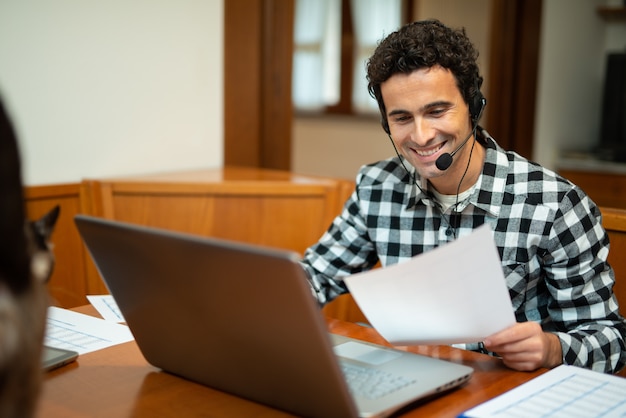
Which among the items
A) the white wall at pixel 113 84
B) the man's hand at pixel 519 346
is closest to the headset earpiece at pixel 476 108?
the man's hand at pixel 519 346

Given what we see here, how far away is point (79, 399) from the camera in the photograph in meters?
0.92

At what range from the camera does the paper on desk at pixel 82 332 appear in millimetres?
1129

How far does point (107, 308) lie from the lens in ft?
4.37

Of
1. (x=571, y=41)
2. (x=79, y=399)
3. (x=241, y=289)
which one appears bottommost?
(x=79, y=399)

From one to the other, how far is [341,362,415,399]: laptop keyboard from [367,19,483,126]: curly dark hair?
1.90ft

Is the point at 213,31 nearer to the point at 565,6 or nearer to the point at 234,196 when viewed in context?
the point at 234,196

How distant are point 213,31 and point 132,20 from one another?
0.33 meters

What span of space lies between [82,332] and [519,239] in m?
0.77

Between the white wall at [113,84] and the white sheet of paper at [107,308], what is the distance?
0.67m

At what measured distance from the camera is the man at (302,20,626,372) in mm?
1254

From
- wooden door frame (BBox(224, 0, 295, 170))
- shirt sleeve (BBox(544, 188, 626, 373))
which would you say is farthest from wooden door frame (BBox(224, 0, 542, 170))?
shirt sleeve (BBox(544, 188, 626, 373))

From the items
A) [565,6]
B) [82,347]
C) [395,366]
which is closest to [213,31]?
[82,347]

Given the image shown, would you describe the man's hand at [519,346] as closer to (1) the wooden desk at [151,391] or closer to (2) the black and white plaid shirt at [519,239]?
(1) the wooden desk at [151,391]

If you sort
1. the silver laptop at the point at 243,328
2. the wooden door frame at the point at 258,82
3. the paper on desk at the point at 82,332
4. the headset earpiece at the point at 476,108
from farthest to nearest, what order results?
the wooden door frame at the point at 258,82 → the headset earpiece at the point at 476,108 → the paper on desk at the point at 82,332 → the silver laptop at the point at 243,328
